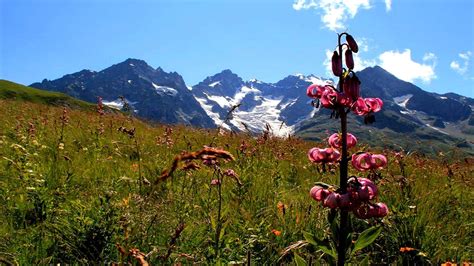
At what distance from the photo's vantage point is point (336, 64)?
2.98m

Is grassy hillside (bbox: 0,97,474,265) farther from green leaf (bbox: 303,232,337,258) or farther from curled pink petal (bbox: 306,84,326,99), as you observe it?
curled pink petal (bbox: 306,84,326,99)

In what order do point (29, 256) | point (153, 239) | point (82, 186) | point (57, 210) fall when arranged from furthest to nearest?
point (82, 186) → point (57, 210) → point (153, 239) → point (29, 256)

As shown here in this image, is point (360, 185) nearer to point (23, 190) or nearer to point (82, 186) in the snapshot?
point (23, 190)

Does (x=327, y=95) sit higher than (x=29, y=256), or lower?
higher

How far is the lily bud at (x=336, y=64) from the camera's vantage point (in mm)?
2957

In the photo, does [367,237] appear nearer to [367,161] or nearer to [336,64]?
[367,161]

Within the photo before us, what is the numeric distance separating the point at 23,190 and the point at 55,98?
384 ft

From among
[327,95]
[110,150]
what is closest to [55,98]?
[110,150]

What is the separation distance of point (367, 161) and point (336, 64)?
2.30ft

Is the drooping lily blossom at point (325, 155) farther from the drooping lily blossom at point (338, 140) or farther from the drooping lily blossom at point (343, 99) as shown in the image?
the drooping lily blossom at point (343, 99)

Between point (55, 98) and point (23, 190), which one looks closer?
point (23, 190)

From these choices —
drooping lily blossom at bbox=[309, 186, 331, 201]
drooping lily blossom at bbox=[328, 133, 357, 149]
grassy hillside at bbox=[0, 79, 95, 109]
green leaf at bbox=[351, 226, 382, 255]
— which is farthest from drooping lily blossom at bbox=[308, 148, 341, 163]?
grassy hillside at bbox=[0, 79, 95, 109]

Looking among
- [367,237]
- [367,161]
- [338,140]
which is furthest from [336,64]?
[367,237]

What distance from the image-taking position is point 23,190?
5.08 meters
